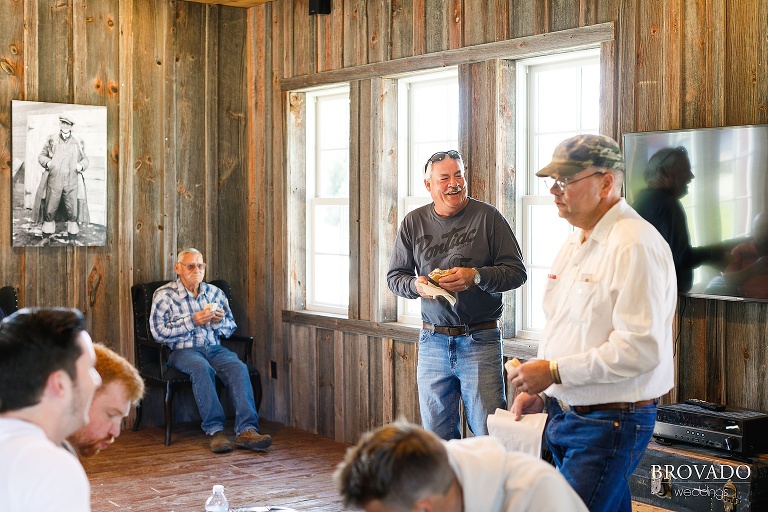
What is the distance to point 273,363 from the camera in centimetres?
689

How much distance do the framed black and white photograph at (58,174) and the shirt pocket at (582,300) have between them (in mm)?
4340

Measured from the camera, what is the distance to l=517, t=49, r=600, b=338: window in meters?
4.95

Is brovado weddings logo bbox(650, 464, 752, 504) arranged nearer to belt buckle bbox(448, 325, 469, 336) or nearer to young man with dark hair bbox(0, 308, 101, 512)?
belt buckle bbox(448, 325, 469, 336)

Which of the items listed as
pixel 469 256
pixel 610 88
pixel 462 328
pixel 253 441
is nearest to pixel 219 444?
pixel 253 441

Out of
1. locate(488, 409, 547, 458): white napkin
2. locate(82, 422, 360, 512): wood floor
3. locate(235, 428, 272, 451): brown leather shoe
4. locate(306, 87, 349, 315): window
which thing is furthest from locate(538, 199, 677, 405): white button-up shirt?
locate(306, 87, 349, 315): window

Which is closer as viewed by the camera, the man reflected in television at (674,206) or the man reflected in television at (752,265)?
the man reflected in television at (752,265)

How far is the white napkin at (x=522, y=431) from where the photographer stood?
2836mm

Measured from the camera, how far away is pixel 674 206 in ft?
13.6

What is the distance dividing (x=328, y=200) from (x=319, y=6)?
4.26 feet

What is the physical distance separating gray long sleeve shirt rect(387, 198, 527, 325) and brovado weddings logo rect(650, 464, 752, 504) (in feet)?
3.34

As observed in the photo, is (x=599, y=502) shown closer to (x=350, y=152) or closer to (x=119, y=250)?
(x=350, y=152)

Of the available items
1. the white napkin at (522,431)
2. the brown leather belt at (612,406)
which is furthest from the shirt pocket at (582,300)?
the white napkin at (522,431)

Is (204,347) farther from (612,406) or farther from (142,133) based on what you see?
(612,406)

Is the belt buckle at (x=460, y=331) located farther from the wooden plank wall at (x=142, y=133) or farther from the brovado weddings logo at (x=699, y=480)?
the wooden plank wall at (x=142, y=133)
